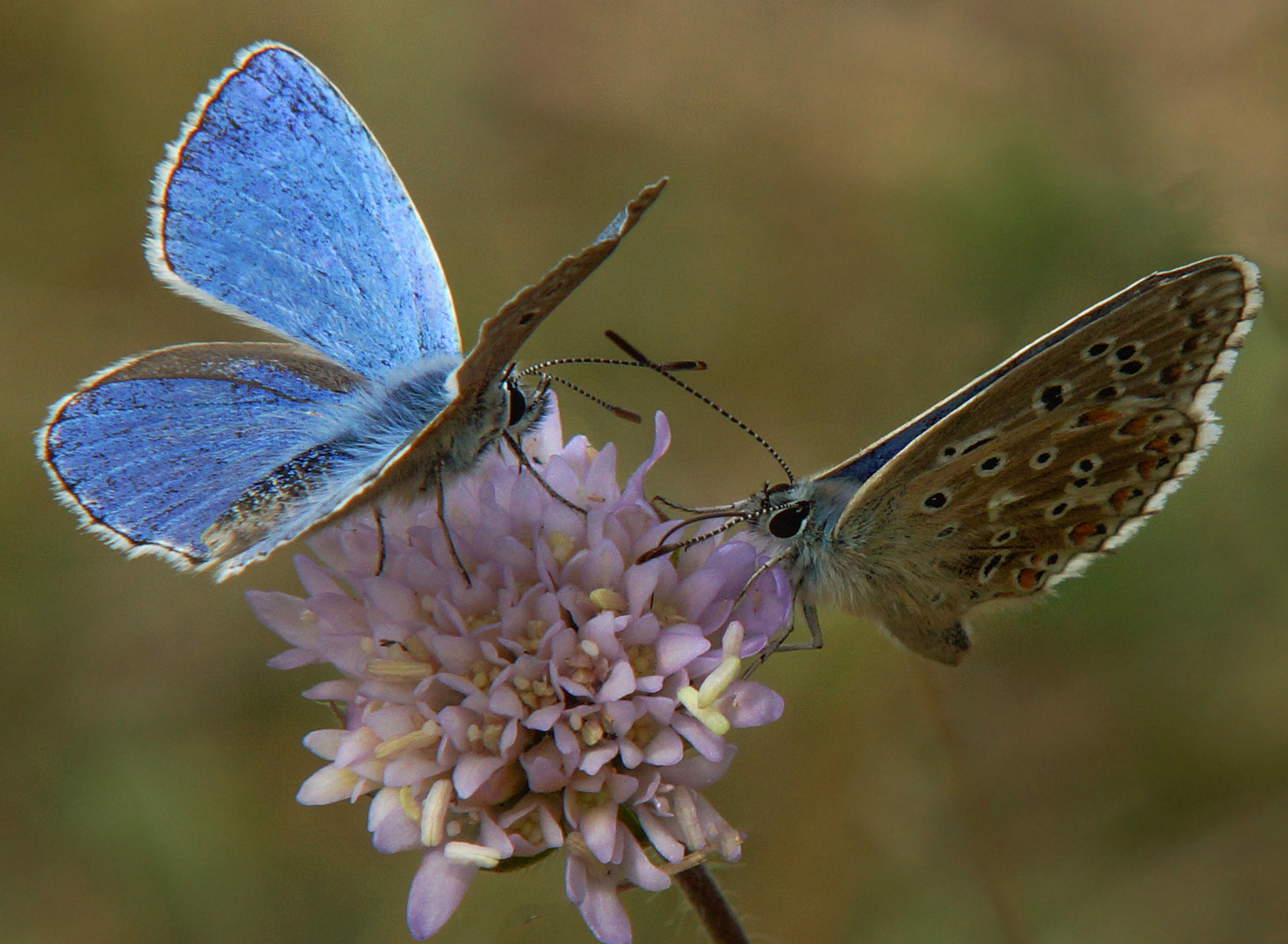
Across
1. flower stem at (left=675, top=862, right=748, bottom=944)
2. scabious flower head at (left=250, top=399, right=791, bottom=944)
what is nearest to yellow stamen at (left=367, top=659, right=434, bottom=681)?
scabious flower head at (left=250, top=399, right=791, bottom=944)

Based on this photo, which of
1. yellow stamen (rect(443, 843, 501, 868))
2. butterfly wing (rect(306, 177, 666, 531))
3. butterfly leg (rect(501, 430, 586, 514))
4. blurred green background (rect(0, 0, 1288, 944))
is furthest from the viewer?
blurred green background (rect(0, 0, 1288, 944))

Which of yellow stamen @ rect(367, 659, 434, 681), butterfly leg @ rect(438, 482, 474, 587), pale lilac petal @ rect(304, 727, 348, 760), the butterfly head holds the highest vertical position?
the butterfly head

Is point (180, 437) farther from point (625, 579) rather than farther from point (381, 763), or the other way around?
point (625, 579)

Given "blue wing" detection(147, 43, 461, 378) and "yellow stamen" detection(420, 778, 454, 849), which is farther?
"blue wing" detection(147, 43, 461, 378)

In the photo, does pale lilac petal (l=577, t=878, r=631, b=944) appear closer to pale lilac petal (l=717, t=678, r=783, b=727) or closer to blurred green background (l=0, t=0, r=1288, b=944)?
pale lilac petal (l=717, t=678, r=783, b=727)

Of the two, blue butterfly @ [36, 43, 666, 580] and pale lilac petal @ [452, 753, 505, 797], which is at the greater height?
blue butterfly @ [36, 43, 666, 580]

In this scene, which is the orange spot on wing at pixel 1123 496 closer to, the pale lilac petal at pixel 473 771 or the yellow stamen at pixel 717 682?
the yellow stamen at pixel 717 682

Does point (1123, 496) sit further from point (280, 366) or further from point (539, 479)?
point (280, 366)

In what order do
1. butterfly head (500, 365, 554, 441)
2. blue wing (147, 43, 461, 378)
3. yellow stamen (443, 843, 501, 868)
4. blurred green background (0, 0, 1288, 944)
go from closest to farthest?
yellow stamen (443, 843, 501, 868) < butterfly head (500, 365, 554, 441) < blue wing (147, 43, 461, 378) < blurred green background (0, 0, 1288, 944)
